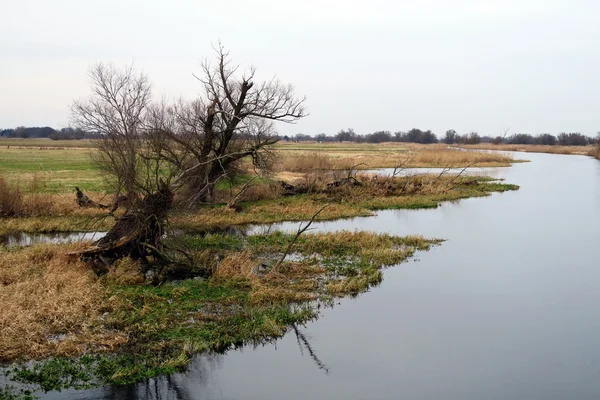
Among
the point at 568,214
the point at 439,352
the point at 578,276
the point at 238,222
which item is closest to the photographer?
the point at 439,352

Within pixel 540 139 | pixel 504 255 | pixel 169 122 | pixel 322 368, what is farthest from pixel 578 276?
pixel 540 139

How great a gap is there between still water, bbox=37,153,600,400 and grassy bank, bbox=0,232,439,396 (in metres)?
0.53

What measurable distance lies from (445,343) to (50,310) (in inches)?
333

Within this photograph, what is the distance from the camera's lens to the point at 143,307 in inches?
467

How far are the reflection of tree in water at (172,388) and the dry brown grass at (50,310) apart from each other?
5.17ft

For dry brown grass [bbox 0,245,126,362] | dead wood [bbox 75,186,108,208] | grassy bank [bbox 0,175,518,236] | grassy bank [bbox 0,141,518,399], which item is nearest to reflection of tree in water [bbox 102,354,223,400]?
grassy bank [bbox 0,141,518,399]

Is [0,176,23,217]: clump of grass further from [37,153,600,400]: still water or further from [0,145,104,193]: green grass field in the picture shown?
[37,153,600,400]: still water

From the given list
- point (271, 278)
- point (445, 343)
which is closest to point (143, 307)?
point (271, 278)

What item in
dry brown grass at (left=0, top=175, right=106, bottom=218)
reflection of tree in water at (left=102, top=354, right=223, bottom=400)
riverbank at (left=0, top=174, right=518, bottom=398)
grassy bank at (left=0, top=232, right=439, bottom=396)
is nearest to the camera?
reflection of tree in water at (left=102, top=354, right=223, bottom=400)

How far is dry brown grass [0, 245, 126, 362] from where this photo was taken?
9820 mm

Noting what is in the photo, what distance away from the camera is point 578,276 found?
1598 centimetres

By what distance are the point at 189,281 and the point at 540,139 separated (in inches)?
6645

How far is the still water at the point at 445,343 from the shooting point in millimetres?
8930

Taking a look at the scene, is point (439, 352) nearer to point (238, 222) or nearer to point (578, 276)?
point (578, 276)
